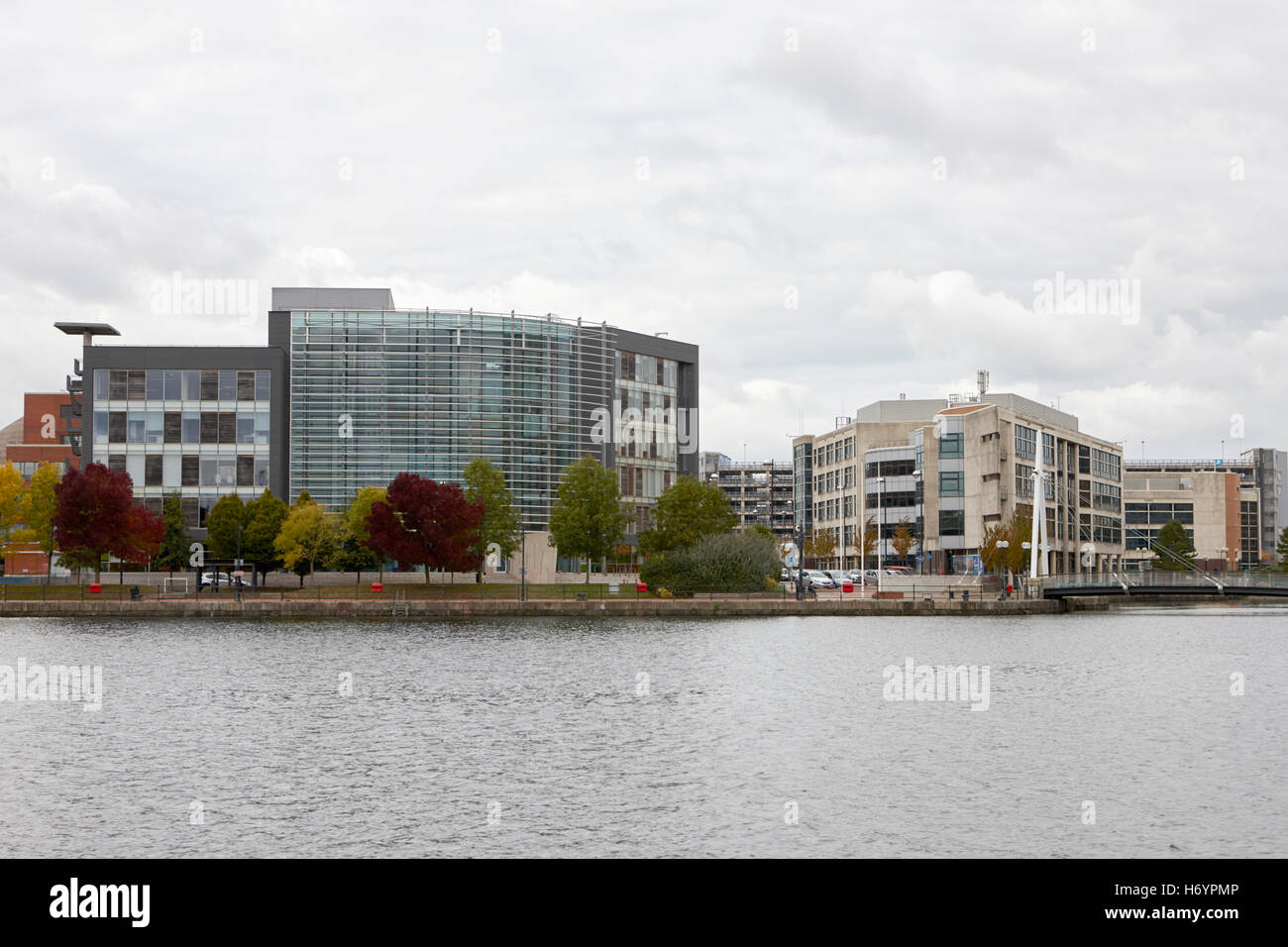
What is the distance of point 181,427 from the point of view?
118 meters

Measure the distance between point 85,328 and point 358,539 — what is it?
150ft

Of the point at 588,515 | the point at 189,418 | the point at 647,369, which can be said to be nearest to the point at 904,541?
the point at 647,369

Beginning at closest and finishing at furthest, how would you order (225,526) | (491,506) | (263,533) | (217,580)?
1. (217,580)
2. (263,533)
3. (225,526)
4. (491,506)

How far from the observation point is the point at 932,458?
150000 mm

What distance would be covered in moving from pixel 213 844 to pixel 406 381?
100236mm

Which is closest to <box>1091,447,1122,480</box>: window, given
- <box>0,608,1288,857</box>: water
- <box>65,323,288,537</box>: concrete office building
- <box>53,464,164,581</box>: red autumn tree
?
<box>65,323,288,537</box>: concrete office building

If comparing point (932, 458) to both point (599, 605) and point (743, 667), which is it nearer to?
point (599, 605)

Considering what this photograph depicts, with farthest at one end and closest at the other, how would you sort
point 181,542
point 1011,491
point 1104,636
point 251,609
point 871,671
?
point 1011,491, point 181,542, point 251,609, point 1104,636, point 871,671

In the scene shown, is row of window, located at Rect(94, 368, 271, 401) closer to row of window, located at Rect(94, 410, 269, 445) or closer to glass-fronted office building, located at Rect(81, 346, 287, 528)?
glass-fronted office building, located at Rect(81, 346, 287, 528)

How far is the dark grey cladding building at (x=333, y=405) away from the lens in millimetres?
117000

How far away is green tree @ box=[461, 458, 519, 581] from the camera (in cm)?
10294

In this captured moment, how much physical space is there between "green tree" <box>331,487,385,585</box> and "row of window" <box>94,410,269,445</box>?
20950mm

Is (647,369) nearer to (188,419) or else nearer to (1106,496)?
(188,419)
